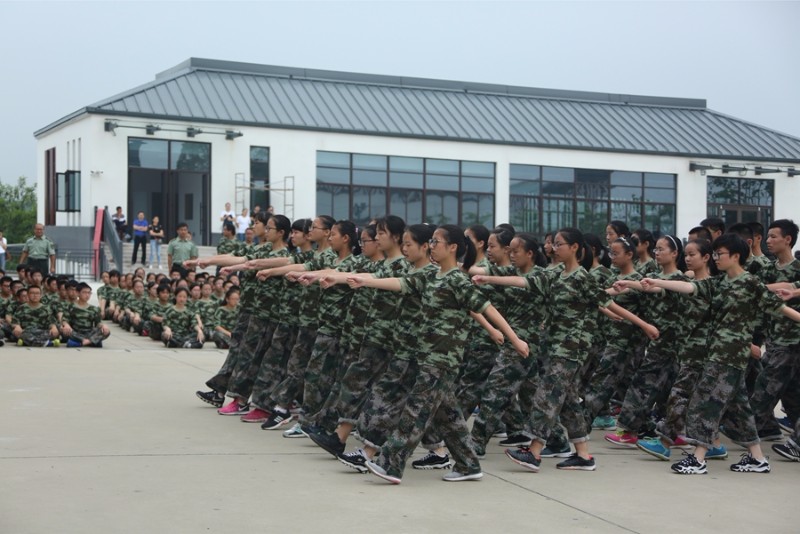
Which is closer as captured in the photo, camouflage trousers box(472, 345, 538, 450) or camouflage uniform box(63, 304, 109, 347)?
camouflage trousers box(472, 345, 538, 450)

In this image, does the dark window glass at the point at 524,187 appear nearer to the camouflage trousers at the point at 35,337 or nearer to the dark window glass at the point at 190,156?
the dark window glass at the point at 190,156

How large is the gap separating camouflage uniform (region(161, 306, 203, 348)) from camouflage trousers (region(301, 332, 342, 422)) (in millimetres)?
9598

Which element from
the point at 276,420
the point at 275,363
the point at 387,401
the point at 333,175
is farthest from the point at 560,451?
the point at 333,175

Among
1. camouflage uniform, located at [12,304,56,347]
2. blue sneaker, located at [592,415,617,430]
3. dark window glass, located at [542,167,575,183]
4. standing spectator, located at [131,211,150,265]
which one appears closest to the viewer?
blue sneaker, located at [592,415,617,430]

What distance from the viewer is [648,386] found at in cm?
896

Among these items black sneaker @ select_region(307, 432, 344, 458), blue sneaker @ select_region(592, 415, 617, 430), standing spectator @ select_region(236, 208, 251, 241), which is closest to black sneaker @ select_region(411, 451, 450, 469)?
black sneaker @ select_region(307, 432, 344, 458)

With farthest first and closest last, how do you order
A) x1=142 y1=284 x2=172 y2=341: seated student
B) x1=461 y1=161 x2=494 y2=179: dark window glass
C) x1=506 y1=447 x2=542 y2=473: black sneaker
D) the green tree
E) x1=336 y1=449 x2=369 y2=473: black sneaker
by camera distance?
the green tree
x1=461 y1=161 x2=494 y2=179: dark window glass
x1=142 y1=284 x2=172 y2=341: seated student
x1=506 y1=447 x2=542 y2=473: black sneaker
x1=336 y1=449 x2=369 y2=473: black sneaker

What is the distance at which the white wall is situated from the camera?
104 feet

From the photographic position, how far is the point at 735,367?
791 centimetres

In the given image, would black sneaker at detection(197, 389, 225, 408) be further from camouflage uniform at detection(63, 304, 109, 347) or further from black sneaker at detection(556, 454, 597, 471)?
camouflage uniform at detection(63, 304, 109, 347)

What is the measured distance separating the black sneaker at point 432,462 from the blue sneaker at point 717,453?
83.5 inches

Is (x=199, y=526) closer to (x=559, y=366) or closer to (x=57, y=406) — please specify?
(x=559, y=366)

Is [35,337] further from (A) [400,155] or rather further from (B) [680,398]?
(A) [400,155]

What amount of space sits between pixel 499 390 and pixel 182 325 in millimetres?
11063
